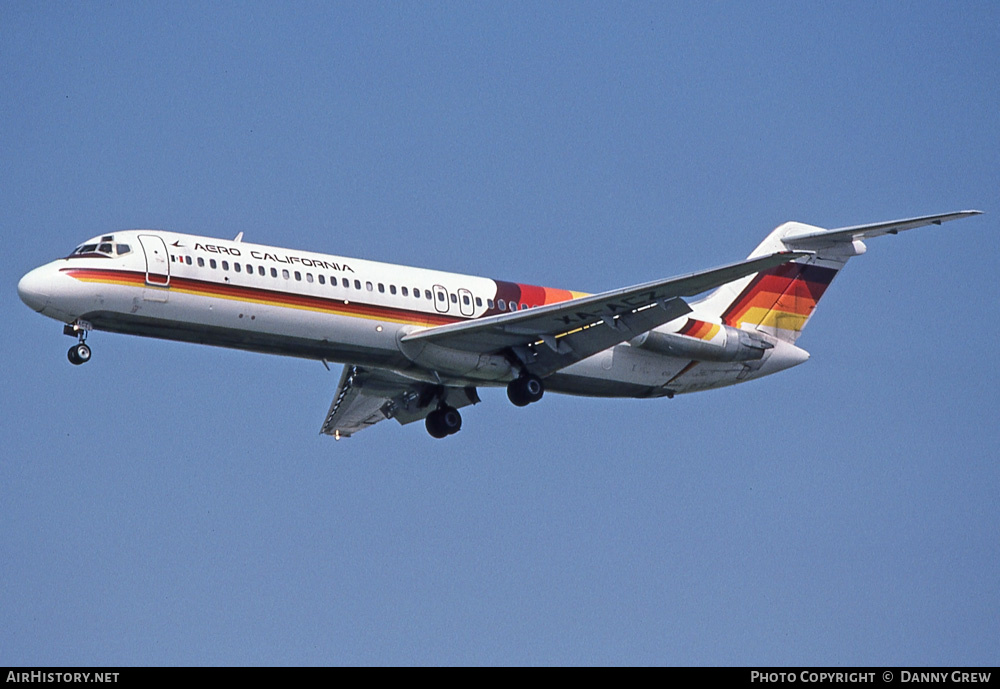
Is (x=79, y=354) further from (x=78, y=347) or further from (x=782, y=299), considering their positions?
(x=782, y=299)

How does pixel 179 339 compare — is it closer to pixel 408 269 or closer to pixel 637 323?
pixel 408 269

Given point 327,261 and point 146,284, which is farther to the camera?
point 327,261

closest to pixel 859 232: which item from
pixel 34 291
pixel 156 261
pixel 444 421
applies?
pixel 444 421

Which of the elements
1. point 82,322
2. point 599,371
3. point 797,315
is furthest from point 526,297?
point 82,322

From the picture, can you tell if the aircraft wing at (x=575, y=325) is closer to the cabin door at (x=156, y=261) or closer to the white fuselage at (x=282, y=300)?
the white fuselage at (x=282, y=300)

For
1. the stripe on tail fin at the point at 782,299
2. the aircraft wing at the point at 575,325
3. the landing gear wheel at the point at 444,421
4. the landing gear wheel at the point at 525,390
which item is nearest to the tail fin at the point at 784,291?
the stripe on tail fin at the point at 782,299

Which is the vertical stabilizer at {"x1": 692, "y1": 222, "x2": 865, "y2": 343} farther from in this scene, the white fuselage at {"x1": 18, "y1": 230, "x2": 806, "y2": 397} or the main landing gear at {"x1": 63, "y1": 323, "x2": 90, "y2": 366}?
the main landing gear at {"x1": 63, "y1": 323, "x2": 90, "y2": 366}

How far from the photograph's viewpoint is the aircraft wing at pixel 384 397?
3475cm

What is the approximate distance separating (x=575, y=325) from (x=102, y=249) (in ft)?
32.7

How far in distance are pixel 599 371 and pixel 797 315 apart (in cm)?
583

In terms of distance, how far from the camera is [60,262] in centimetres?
2831

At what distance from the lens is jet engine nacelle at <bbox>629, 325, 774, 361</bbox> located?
33688mm

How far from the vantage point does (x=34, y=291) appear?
2772cm
